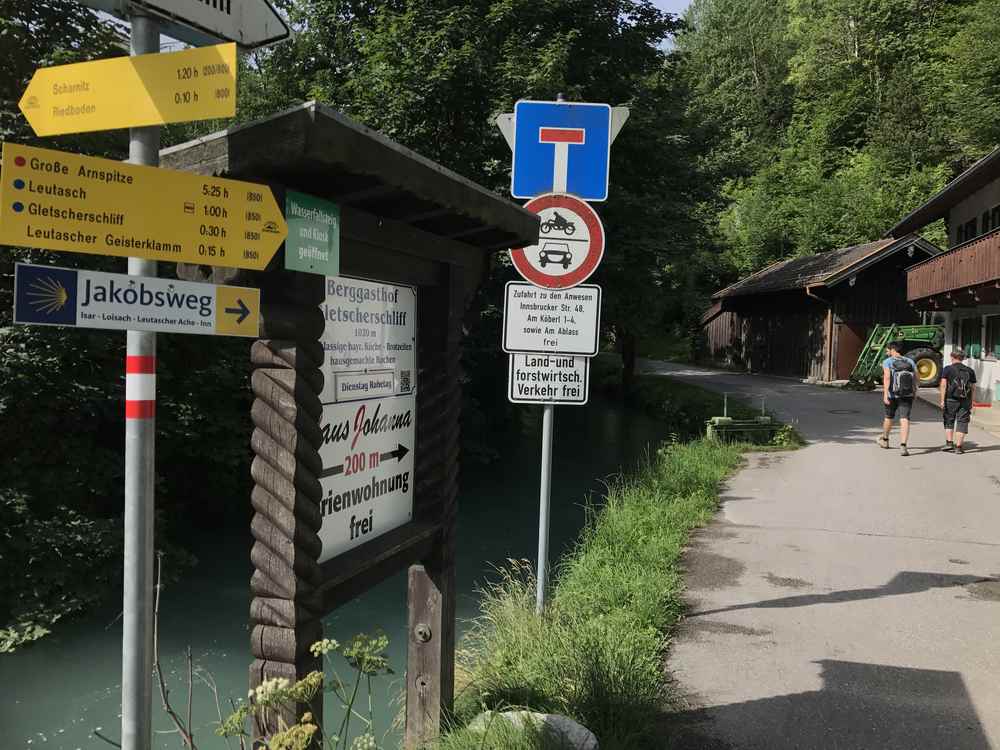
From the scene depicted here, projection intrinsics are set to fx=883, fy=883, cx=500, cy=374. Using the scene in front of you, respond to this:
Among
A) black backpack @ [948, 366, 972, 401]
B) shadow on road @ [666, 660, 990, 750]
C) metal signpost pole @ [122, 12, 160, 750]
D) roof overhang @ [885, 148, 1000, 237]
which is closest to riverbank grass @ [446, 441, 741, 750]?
shadow on road @ [666, 660, 990, 750]

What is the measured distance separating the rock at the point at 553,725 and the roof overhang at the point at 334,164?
1.89 meters

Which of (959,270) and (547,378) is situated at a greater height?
(959,270)

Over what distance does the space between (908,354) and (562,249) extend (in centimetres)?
2248

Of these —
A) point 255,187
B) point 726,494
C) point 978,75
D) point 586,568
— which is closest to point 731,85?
point 978,75

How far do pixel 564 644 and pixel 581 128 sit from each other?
2949mm

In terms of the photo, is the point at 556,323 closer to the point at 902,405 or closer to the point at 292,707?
the point at 292,707

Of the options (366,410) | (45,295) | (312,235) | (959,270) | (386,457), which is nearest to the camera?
(45,295)

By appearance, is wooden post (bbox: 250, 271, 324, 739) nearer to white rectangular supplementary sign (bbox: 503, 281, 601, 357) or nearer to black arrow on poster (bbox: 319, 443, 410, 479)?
black arrow on poster (bbox: 319, 443, 410, 479)

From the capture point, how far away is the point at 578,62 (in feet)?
53.4

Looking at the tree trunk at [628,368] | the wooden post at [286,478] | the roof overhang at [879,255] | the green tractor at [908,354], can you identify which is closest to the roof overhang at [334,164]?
the wooden post at [286,478]

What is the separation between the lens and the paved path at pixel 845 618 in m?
3.85

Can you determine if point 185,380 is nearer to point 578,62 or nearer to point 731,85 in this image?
point 578,62

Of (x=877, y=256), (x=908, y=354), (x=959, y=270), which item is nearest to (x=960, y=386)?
(x=959, y=270)

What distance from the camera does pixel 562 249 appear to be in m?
5.23
